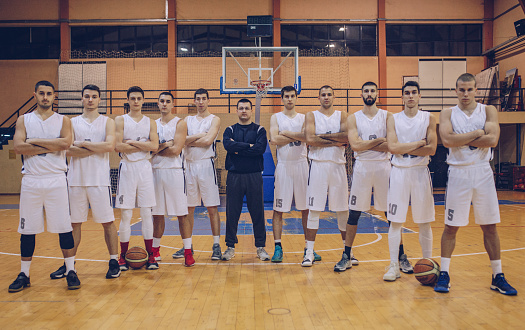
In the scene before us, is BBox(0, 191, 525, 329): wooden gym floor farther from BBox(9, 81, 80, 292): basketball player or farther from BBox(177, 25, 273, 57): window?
BBox(177, 25, 273, 57): window

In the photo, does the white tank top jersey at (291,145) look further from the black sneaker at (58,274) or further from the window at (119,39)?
the window at (119,39)

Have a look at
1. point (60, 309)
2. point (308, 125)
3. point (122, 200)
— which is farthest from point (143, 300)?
point (308, 125)

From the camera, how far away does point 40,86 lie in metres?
4.71

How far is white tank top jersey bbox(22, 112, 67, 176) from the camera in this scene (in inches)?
188

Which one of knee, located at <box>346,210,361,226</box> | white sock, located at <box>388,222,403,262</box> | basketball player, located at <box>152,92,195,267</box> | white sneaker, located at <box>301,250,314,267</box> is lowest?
white sneaker, located at <box>301,250,314,267</box>

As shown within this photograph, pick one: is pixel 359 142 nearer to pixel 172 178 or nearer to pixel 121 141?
pixel 172 178

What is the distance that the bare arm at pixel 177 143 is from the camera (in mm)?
5766

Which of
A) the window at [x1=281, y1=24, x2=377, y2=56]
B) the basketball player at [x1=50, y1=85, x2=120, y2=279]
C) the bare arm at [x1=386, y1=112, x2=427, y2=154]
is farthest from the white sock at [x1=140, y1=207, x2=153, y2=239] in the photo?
the window at [x1=281, y1=24, x2=377, y2=56]

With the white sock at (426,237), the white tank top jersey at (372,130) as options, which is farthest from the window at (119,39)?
the white sock at (426,237)

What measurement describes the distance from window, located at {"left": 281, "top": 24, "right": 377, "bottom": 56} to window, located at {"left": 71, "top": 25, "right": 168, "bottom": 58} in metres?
5.41

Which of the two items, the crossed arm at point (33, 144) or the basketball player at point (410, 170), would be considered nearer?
the crossed arm at point (33, 144)

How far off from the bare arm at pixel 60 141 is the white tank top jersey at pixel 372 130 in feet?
11.1

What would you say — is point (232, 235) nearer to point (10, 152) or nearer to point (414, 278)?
point (414, 278)

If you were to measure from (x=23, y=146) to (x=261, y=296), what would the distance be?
2.96 meters
